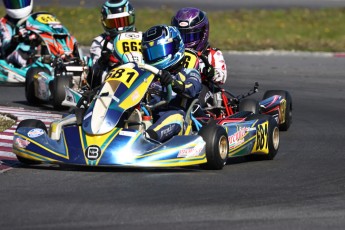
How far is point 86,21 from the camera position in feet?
77.2

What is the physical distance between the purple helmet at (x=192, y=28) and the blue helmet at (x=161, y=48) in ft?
5.25

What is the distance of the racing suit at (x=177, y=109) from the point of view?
821 cm

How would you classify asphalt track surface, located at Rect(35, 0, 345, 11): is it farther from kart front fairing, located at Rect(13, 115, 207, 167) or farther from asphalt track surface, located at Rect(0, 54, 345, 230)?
kart front fairing, located at Rect(13, 115, 207, 167)

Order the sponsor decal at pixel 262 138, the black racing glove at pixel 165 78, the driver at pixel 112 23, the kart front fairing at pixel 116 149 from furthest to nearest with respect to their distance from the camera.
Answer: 1. the driver at pixel 112 23
2. the sponsor decal at pixel 262 138
3. the black racing glove at pixel 165 78
4. the kart front fairing at pixel 116 149

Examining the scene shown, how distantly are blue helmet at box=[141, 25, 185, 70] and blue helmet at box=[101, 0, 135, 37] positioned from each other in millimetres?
3444

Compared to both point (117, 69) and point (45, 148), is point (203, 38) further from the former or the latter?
point (45, 148)

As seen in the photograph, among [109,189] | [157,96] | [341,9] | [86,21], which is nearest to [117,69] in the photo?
[157,96]

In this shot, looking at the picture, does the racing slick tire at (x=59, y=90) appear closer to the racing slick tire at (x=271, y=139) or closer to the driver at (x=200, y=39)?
the driver at (x=200, y=39)

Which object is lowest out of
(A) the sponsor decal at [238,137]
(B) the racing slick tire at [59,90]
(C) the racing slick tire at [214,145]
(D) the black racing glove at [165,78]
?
(B) the racing slick tire at [59,90]

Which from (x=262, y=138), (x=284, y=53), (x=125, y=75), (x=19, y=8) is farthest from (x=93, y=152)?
(x=284, y=53)

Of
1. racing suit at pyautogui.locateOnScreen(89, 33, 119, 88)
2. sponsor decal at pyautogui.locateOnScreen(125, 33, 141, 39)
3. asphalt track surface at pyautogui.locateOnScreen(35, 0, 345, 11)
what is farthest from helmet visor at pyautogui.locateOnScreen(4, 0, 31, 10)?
asphalt track surface at pyautogui.locateOnScreen(35, 0, 345, 11)

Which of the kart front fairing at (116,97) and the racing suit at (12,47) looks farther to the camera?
the racing suit at (12,47)

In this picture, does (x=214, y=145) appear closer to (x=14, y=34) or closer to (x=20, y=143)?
(x=20, y=143)

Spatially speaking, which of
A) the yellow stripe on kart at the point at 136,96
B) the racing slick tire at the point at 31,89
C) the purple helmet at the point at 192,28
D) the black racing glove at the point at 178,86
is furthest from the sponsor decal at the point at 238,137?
the racing slick tire at the point at 31,89
